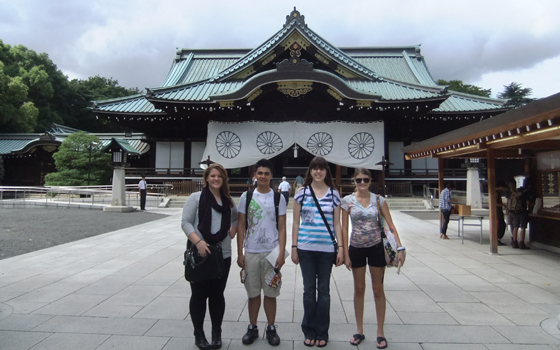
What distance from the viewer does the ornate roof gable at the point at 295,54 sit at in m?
16.2

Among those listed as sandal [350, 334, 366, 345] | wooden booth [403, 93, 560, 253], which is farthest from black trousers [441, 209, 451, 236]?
sandal [350, 334, 366, 345]

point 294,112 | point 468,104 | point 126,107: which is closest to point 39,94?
point 126,107

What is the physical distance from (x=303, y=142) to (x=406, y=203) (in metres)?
5.82

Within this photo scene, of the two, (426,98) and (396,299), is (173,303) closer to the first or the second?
(396,299)

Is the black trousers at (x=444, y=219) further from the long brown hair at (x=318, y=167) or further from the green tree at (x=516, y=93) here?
the green tree at (x=516, y=93)

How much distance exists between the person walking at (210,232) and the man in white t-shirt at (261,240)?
148mm

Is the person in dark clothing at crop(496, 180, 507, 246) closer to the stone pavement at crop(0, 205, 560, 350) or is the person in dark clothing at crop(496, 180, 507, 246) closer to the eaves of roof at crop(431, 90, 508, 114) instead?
the stone pavement at crop(0, 205, 560, 350)

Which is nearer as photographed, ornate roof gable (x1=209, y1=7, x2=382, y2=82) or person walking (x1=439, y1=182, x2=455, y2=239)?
person walking (x1=439, y1=182, x2=455, y2=239)

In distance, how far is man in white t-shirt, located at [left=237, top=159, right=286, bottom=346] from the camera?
2791 mm

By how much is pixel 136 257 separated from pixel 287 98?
12390 millimetres

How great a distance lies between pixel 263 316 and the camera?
3.53 meters

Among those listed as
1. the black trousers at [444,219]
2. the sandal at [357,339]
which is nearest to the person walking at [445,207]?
the black trousers at [444,219]

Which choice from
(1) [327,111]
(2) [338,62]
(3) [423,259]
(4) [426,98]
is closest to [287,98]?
(1) [327,111]

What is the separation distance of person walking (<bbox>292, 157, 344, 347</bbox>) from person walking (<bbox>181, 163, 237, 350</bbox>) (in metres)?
0.62
